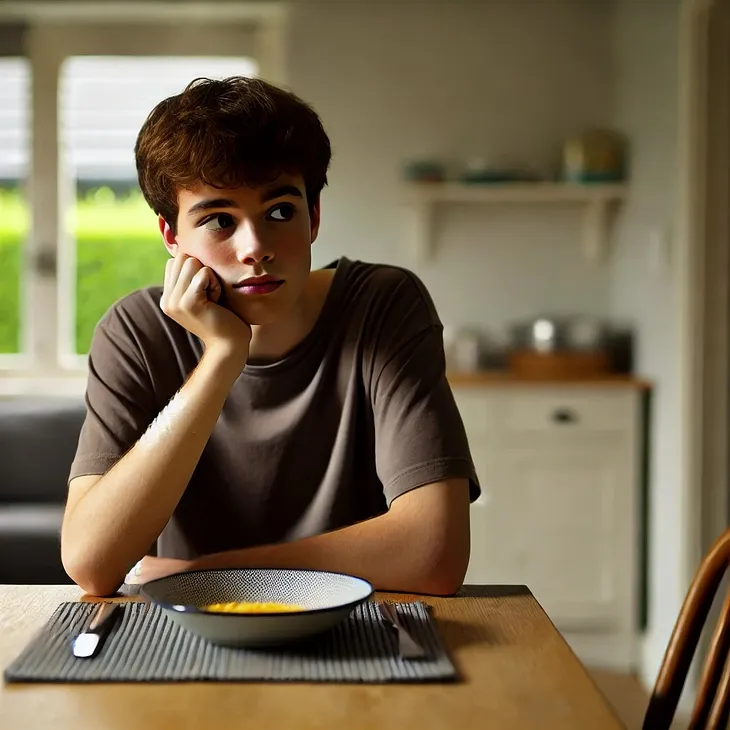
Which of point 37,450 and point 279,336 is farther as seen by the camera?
point 37,450

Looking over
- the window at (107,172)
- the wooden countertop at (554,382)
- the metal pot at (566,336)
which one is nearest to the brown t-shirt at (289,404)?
the wooden countertop at (554,382)

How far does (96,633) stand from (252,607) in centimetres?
15

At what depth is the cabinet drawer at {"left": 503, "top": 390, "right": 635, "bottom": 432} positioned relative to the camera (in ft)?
11.4

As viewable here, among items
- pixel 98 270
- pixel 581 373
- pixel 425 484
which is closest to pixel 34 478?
pixel 98 270

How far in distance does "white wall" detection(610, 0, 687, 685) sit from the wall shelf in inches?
3.6

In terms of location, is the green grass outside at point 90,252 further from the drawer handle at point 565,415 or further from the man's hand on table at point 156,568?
the man's hand on table at point 156,568

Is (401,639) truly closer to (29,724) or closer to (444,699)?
(444,699)

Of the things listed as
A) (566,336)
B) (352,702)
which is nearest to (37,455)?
(566,336)

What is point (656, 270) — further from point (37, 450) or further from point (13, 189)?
point (13, 189)

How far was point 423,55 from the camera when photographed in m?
3.94

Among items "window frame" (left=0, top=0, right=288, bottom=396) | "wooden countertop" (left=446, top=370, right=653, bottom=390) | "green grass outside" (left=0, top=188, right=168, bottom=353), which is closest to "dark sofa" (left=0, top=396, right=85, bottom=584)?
"window frame" (left=0, top=0, right=288, bottom=396)

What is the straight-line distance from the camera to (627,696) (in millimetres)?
3174

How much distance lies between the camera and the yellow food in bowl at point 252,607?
3.25 feet

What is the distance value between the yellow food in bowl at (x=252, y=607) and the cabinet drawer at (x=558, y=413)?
2.45 m
